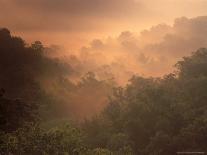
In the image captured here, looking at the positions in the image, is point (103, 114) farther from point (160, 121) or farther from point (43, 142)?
point (43, 142)

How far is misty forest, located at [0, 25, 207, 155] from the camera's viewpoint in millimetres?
26984

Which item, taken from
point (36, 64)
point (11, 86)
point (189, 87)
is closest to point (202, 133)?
point (189, 87)

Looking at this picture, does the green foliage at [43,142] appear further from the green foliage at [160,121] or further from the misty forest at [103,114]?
the green foliage at [160,121]

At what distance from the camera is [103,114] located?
138ft

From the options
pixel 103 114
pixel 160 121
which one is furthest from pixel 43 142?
pixel 103 114

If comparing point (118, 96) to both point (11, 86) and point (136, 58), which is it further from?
point (136, 58)

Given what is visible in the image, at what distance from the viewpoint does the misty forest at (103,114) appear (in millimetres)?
26984

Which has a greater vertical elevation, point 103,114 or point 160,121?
point 103,114

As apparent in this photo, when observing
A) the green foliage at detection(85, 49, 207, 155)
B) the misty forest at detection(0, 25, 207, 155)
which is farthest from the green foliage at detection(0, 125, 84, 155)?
the green foliage at detection(85, 49, 207, 155)

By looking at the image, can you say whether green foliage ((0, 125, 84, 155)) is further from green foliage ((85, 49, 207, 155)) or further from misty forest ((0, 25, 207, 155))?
green foliage ((85, 49, 207, 155))

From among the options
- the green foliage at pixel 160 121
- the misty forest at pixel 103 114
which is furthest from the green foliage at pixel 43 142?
the green foliage at pixel 160 121

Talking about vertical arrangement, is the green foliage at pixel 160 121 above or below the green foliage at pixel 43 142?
above

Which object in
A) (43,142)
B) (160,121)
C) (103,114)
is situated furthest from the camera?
(103,114)

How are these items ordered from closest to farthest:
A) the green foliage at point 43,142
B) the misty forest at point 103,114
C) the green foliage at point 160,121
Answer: the green foliage at point 43,142
the misty forest at point 103,114
the green foliage at point 160,121
